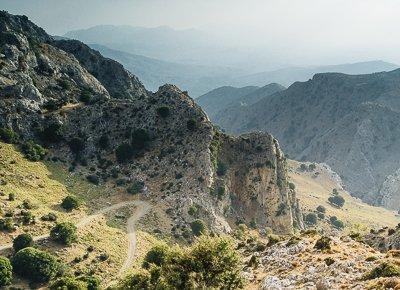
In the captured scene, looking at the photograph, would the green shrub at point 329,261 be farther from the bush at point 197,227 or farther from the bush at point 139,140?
the bush at point 139,140

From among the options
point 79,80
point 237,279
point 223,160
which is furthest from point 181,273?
point 79,80

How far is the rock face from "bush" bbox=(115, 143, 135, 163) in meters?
0.28

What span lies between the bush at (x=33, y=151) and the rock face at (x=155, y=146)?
164 inches

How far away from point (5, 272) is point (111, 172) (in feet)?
185

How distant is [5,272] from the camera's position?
66500 millimetres

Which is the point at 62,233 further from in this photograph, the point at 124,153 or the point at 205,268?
the point at 124,153

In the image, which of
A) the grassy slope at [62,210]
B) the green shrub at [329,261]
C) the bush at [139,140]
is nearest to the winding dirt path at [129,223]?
the grassy slope at [62,210]

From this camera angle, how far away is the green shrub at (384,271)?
133 ft

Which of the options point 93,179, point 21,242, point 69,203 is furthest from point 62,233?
point 93,179

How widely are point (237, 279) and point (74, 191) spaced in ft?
239

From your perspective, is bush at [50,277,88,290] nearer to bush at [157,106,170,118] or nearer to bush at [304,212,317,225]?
bush at [157,106,170,118]

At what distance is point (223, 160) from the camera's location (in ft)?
444

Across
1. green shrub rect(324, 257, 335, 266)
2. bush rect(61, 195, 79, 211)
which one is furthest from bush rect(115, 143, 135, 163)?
green shrub rect(324, 257, 335, 266)

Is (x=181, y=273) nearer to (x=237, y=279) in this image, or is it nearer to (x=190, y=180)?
(x=237, y=279)
